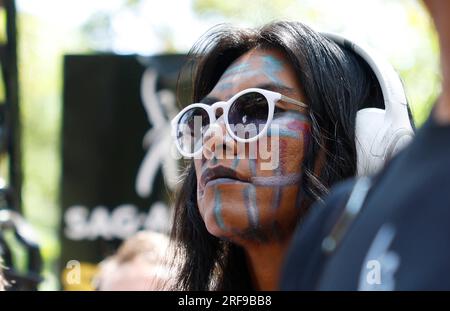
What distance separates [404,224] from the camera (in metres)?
1.08

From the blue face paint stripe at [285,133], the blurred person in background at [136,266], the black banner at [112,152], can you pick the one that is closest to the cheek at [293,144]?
the blue face paint stripe at [285,133]

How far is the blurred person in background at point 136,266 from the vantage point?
3.65m

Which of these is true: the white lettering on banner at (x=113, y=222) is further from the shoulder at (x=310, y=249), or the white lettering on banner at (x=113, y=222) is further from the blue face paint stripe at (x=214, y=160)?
the shoulder at (x=310, y=249)

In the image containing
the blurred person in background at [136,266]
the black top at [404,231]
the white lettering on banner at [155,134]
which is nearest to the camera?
the black top at [404,231]

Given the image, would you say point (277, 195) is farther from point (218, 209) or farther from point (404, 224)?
point (404, 224)

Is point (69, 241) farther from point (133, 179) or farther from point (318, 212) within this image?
point (318, 212)

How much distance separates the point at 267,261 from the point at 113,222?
2478mm

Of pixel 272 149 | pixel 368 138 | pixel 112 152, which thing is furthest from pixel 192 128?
pixel 112 152

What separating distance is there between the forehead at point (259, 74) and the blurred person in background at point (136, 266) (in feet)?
4.55

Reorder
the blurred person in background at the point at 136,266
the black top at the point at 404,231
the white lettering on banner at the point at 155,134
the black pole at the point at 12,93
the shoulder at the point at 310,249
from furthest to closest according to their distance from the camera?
the white lettering on banner at the point at 155,134 < the black pole at the point at 12,93 < the blurred person in background at the point at 136,266 < the shoulder at the point at 310,249 < the black top at the point at 404,231

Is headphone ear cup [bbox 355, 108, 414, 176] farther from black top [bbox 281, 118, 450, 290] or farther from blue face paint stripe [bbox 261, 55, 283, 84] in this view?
black top [bbox 281, 118, 450, 290]

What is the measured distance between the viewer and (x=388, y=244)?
1098mm
